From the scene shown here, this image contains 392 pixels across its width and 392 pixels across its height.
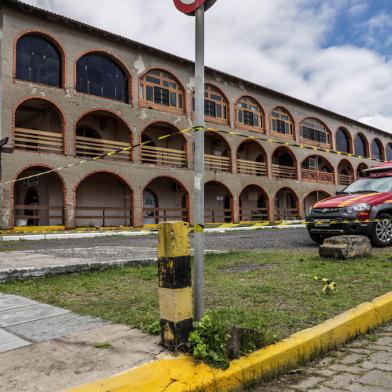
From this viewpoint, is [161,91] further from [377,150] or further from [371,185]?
[377,150]

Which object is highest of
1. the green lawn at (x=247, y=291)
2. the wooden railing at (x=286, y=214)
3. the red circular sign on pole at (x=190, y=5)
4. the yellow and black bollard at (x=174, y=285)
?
the red circular sign on pole at (x=190, y=5)

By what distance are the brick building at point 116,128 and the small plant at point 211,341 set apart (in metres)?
14.0

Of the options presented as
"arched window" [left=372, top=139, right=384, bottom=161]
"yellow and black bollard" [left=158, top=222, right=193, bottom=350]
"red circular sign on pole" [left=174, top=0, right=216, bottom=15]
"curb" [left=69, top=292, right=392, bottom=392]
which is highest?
"arched window" [left=372, top=139, right=384, bottom=161]

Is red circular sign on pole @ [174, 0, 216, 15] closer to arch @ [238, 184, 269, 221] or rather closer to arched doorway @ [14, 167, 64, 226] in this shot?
arched doorway @ [14, 167, 64, 226]

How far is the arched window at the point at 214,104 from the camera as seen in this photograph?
2309 centimetres

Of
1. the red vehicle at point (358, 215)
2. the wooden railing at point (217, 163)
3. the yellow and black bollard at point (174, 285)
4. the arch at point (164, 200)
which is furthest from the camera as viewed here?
the wooden railing at point (217, 163)

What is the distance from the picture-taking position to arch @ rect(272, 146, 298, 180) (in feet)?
89.1

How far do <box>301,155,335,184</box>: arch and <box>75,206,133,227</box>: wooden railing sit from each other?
46.0ft

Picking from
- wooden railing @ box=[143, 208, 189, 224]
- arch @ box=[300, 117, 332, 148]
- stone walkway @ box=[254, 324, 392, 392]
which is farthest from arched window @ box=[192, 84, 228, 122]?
stone walkway @ box=[254, 324, 392, 392]

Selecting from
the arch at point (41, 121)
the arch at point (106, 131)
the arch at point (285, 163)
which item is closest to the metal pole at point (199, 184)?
the arch at point (41, 121)

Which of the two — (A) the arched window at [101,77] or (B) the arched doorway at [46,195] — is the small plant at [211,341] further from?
(A) the arched window at [101,77]

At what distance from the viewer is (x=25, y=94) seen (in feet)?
51.8

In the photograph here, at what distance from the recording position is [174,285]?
2.40 m

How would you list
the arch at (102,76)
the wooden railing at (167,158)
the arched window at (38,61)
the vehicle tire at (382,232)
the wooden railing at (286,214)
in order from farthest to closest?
the wooden railing at (286,214) < the wooden railing at (167,158) < the arch at (102,76) < the arched window at (38,61) < the vehicle tire at (382,232)
